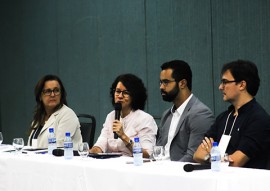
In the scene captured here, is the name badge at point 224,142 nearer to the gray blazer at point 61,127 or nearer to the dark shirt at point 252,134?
the dark shirt at point 252,134

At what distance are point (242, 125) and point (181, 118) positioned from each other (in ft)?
2.24

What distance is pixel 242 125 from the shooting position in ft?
11.5

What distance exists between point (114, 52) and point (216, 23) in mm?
1706

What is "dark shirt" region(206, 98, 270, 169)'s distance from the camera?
3.39 m

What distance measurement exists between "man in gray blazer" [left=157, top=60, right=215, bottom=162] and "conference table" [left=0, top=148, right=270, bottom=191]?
61 centimetres

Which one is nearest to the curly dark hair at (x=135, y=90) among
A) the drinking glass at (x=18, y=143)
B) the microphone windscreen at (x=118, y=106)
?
the microphone windscreen at (x=118, y=106)

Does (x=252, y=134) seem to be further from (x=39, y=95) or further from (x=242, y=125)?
(x=39, y=95)

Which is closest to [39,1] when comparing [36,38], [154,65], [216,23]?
[36,38]

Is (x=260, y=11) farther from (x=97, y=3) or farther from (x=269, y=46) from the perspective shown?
(x=97, y=3)

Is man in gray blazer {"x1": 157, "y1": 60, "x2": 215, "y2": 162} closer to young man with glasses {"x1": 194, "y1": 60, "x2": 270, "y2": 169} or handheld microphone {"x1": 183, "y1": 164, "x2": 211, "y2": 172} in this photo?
young man with glasses {"x1": 194, "y1": 60, "x2": 270, "y2": 169}

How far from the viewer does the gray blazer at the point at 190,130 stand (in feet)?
12.9

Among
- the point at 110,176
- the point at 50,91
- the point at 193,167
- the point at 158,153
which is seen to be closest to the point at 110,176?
the point at 110,176

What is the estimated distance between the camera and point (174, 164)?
324 cm

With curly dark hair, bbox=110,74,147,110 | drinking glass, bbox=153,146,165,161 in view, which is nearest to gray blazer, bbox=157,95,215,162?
curly dark hair, bbox=110,74,147,110
